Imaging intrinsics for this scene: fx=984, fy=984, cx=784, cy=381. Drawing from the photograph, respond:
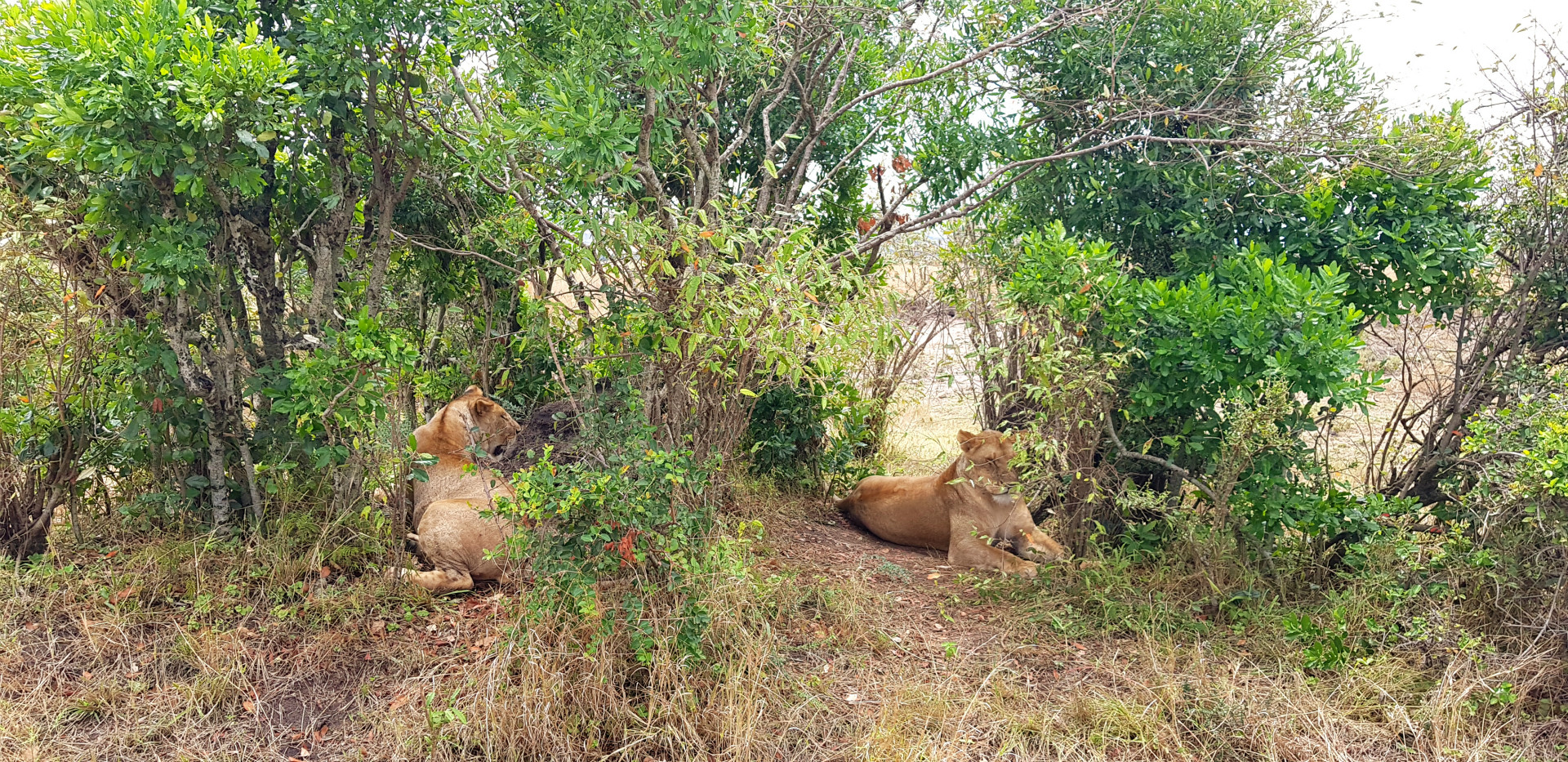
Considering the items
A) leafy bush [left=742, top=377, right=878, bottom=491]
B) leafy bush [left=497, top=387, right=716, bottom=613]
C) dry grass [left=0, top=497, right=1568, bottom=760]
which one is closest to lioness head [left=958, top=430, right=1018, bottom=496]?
dry grass [left=0, top=497, right=1568, bottom=760]

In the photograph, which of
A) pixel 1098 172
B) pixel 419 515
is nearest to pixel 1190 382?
pixel 1098 172

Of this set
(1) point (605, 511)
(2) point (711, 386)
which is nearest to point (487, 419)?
(2) point (711, 386)

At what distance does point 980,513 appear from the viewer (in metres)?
5.58

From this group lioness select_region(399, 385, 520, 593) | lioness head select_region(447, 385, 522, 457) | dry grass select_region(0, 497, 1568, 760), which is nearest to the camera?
dry grass select_region(0, 497, 1568, 760)

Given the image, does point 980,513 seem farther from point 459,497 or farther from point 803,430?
point 459,497

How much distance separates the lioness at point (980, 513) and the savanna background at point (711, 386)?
173 mm

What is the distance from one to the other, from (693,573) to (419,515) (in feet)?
6.27

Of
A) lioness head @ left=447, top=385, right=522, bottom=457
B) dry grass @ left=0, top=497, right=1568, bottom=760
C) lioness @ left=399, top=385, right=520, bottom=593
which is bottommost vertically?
dry grass @ left=0, top=497, right=1568, bottom=760

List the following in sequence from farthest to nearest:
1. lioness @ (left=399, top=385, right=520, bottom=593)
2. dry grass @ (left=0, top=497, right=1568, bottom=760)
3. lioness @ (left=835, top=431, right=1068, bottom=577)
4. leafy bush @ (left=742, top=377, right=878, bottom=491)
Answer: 1. leafy bush @ (left=742, top=377, right=878, bottom=491)
2. lioness @ (left=835, top=431, right=1068, bottom=577)
3. lioness @ (left=399, top=385, right=520, bottom=593)
4. dry grass @ (left=0, top=497, right=1568, bottom=760)

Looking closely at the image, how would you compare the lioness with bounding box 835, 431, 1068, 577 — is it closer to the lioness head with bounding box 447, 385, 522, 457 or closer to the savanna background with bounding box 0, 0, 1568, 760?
the savanna background with bounding box 0, 0, 1568, 760

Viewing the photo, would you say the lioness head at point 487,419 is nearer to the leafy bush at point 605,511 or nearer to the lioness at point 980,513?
the leafy bush at point 605,511

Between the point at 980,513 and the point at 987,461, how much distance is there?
0.30 metres

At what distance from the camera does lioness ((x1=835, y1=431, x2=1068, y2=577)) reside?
5438mm

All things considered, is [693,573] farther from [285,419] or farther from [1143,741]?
[285,419]
